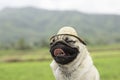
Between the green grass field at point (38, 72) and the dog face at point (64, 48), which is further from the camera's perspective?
the green grass field at point (38, 72)

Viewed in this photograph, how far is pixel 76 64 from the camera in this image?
478cm

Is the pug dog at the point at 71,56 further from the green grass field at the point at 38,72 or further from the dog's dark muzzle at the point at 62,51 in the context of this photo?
the green grass field at the point at 38,72

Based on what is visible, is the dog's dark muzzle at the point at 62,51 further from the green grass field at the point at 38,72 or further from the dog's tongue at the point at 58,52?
the green grass field at the point at 38,72

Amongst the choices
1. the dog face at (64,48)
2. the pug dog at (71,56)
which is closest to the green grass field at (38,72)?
the pug dog at (71,56)

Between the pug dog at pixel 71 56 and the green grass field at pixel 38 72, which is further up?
the pug dog at pixel 71 56

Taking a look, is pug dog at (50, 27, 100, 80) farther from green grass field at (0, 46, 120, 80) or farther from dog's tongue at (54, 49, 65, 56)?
green grass field at (0, 46, 120, 80)

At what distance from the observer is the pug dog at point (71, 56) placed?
15.3 ft

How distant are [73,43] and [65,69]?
A: 0.33 meters

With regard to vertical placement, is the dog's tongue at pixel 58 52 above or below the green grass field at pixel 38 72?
above

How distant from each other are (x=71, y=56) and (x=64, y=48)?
13 cm

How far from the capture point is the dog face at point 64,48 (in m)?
4.64

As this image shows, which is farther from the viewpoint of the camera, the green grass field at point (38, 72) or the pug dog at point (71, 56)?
the green grass field at point (38, 72)

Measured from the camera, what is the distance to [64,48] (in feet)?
15.3

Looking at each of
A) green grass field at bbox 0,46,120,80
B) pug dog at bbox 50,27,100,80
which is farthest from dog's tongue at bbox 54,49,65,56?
green grass field at bbox 0,46,120,80
